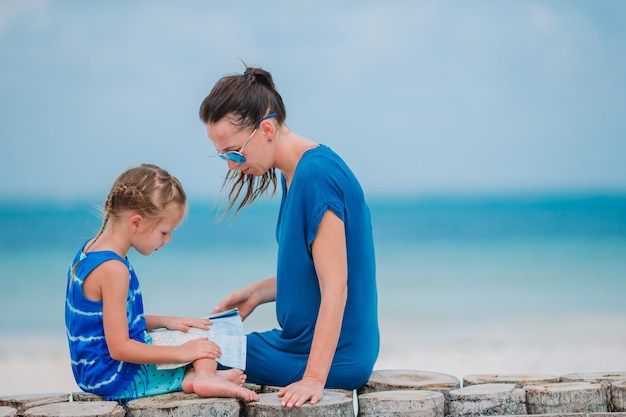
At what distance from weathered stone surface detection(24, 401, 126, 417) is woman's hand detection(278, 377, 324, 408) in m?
0.47

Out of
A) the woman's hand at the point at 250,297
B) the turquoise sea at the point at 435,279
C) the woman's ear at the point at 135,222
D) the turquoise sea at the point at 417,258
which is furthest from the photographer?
the turquoise sea at the point at 417,258

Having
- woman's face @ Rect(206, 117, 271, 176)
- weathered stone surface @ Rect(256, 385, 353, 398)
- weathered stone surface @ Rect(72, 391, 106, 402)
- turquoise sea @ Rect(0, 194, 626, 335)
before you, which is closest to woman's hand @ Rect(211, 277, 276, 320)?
weathered stone surface @ Rect(256, 385, 353, 398)

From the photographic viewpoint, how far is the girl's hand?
9.12 feet

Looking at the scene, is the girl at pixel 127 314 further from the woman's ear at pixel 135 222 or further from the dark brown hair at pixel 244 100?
the dark brown hair at pixel 244 100

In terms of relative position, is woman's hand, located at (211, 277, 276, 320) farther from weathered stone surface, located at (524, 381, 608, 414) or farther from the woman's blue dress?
weathered stone surface, located at (524, 381, 608, 414)

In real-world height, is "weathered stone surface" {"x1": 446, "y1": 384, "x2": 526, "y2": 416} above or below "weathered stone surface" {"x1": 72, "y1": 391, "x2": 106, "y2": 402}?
below

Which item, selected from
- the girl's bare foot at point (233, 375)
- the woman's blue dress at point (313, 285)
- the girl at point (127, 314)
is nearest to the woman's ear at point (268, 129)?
the woman's blue dress at point (313, 285)

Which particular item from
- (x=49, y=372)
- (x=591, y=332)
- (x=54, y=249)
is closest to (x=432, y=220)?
(x=54, y=249)

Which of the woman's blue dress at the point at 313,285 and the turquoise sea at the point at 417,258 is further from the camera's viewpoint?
the turquoise sea at the point at 417,258

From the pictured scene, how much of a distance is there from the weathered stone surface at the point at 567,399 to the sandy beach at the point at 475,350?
325 cm

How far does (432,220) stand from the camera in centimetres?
1631

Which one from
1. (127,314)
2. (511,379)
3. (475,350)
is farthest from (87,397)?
(475,350)

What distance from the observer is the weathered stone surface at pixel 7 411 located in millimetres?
2531

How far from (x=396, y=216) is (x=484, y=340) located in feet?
30.6
